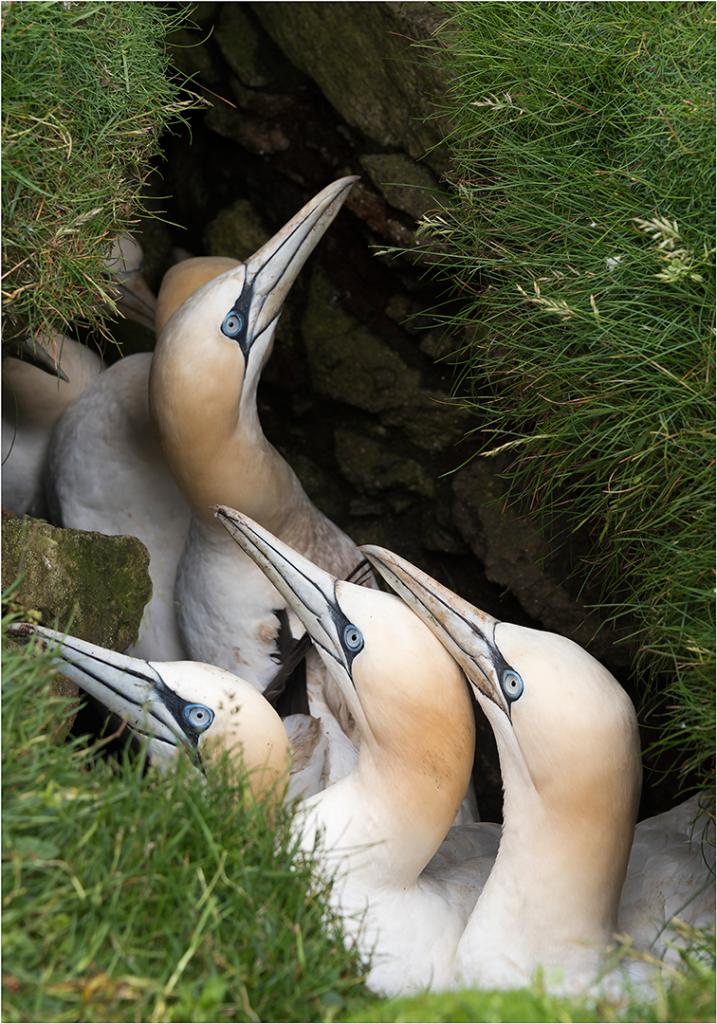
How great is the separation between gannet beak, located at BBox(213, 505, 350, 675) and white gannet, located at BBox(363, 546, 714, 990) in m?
0.40

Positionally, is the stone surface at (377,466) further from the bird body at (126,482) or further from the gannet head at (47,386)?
the gannet head at (47,386)

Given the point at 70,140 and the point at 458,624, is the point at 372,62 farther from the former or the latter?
the point at 458,624

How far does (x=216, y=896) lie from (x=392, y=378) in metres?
2.90

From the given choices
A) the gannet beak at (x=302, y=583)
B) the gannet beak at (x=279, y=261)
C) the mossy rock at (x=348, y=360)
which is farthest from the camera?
the mossy rock at (x=348, y=360)

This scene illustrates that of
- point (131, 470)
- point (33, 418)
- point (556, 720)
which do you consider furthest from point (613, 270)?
point (33, 418)

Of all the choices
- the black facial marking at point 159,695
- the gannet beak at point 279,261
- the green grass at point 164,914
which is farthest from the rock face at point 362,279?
the green grass at point 164,914

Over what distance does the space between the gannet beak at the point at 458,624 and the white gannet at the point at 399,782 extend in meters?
0.05

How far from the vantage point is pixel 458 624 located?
370 centimetres

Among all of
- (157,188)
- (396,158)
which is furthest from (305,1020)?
(157,188)

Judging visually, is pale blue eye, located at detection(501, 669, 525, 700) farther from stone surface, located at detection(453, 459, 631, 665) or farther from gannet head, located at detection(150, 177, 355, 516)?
gannet head, located at detection(150, 177, 355, 516)

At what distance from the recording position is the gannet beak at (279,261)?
14.7ft

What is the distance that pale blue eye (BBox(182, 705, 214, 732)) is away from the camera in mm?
3566

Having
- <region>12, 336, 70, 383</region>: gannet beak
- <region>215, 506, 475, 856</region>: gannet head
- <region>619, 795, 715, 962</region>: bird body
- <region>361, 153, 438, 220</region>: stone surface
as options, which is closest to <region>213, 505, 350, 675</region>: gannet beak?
<region>215, 506, 475, 856</region>: gannet head

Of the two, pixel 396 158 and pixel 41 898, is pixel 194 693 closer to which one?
pixel 41 898
